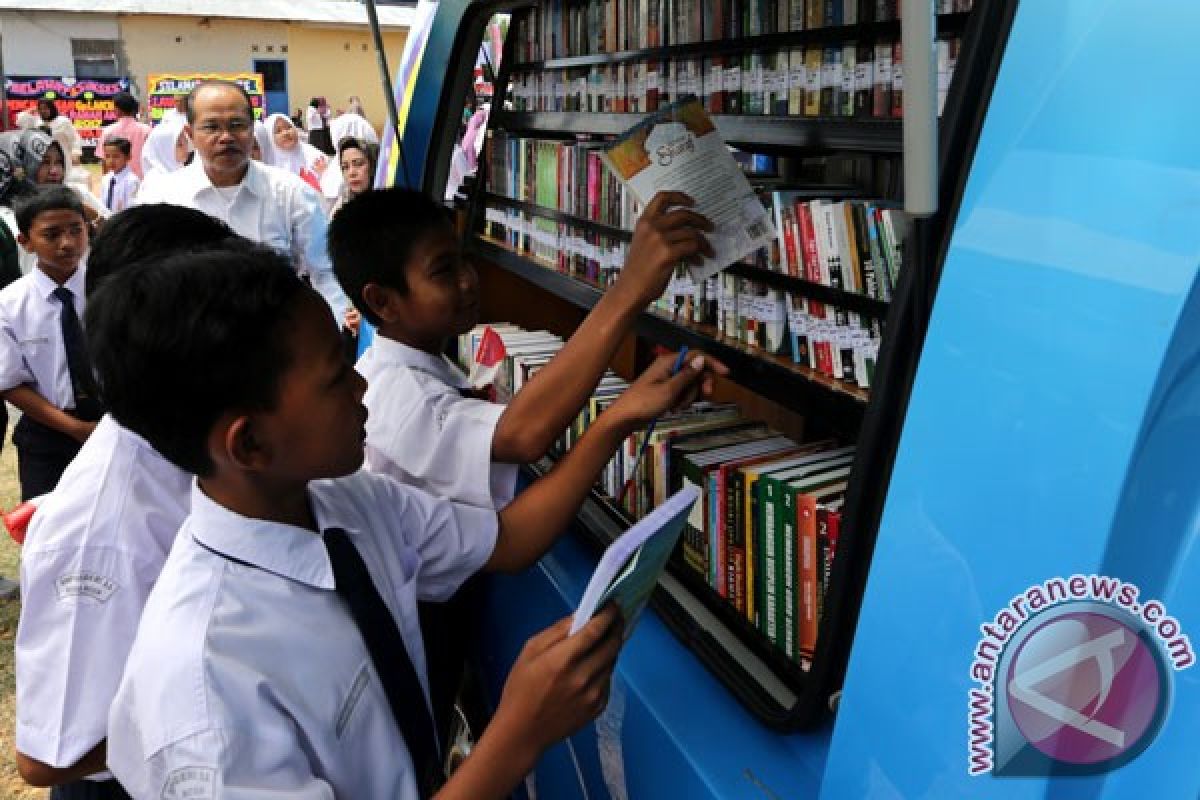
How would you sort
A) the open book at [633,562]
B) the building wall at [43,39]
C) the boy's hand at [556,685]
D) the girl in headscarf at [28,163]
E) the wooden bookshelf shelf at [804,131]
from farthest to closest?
the building wall at [43,39], the girl in headscarf at [28,163], the wooden bookshelf shelf at [804,131], the boy's hand at [556,685], the open book at [633,562]

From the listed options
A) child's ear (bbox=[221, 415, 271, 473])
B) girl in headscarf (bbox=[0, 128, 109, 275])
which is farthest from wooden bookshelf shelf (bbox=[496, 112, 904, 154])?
girl in headscarf (bbox=[0, 128, 109, 275])

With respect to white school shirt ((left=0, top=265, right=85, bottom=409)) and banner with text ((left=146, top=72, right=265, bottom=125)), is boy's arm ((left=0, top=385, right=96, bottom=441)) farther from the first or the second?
banner with text ((left=146, top=72, right=265, bottom=125))

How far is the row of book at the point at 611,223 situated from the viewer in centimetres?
138

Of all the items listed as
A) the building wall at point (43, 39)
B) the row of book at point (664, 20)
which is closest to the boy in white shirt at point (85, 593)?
the row of book at point (664, 20)

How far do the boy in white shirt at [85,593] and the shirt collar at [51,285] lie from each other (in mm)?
2210

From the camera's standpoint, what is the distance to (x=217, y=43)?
27781mm

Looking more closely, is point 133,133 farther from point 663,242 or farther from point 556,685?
point 556,685

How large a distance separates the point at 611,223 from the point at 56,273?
7.25ft

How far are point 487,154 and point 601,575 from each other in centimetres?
253

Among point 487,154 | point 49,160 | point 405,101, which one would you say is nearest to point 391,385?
point 487,154

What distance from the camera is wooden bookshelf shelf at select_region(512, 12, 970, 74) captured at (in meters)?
1.27

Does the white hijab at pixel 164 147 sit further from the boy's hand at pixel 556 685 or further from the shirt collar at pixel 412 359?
the boy's hand at pixel 556 685

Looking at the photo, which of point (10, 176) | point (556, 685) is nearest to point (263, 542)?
point (556, 685)

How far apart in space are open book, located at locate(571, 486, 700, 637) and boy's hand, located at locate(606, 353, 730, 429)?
0.46m
